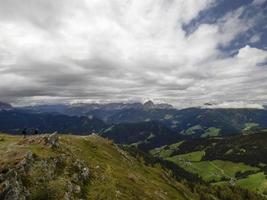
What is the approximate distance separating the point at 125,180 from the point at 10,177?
49.0 meters

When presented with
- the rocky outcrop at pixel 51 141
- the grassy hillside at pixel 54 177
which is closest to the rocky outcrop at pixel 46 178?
the grassy hillside at pixel 54 177

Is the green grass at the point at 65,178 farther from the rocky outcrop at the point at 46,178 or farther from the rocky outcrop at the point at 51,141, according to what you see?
the rocky outcrop at the point at 51,141

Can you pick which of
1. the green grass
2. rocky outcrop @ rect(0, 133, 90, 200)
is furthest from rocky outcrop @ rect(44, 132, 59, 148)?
rocky outcrop @ rect(0, 133, 90, 200)

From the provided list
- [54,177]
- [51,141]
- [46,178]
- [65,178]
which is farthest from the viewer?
[51,141]

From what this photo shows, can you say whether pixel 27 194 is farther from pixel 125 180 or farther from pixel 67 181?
pixel 125 180

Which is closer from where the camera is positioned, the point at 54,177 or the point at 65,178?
the point at 54,177

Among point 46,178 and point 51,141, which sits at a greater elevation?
point 51,141

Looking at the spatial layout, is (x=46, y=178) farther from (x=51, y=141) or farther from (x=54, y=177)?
(x=51, y=141)

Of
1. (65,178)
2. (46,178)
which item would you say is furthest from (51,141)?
(46,178)

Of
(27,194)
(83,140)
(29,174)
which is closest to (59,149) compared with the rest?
(29,174)

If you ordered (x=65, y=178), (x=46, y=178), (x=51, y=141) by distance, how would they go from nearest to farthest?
(x=46, y=178) → (x=65, y=178) → (x=51, y=141)

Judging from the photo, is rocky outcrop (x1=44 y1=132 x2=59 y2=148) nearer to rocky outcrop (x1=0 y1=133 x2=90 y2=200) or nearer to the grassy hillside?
the grassy hillside

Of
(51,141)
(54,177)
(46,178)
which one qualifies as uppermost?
(51,141)

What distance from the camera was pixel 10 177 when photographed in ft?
287
